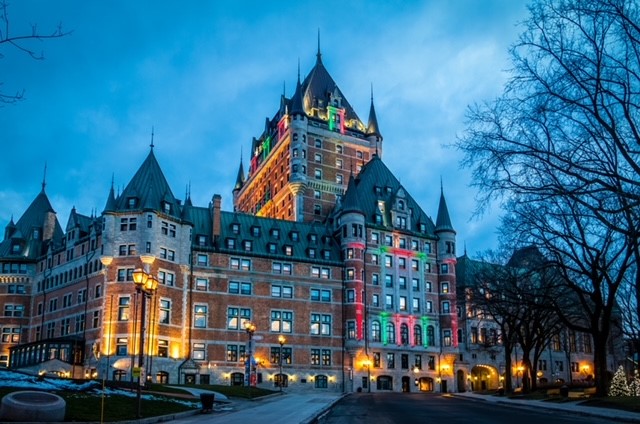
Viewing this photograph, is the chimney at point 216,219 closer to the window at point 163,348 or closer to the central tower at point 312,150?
the window at point 163,348

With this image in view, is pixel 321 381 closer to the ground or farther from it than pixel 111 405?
closer to the ground

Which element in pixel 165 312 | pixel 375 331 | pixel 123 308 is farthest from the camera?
pixel 375 331

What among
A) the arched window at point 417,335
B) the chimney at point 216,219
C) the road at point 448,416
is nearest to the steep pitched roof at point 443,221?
the arched window at point 417,335

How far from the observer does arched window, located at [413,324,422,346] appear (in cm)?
8300

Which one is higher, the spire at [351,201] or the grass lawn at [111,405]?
the spire at [351,201]

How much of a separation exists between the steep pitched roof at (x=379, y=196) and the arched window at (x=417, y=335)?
42.8ft

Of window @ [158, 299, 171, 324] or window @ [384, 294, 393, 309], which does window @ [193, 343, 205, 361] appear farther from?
window @ [384, 294, 393, 309]

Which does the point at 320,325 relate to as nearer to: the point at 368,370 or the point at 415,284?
the point at 368,370

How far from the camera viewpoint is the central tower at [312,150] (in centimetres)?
9956

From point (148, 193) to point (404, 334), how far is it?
121 feet

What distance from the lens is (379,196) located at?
293 feet

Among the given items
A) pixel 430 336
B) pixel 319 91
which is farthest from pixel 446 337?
pixel 319 91

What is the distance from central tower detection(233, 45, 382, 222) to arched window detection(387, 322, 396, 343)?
74.4 ft

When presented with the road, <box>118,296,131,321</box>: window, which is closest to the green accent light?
<box>118,296,131,321</box>: window
